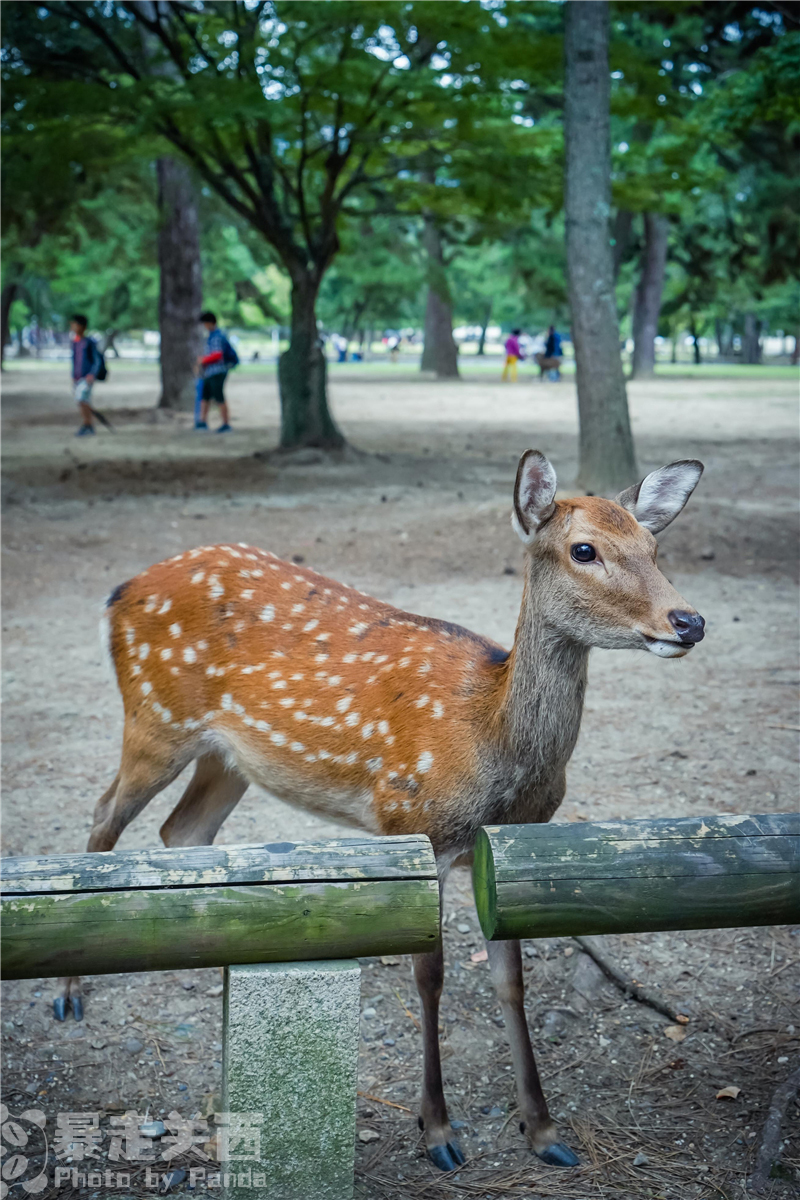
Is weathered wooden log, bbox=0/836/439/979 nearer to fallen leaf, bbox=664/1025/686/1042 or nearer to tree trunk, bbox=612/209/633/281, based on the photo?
fallen leaf, bbox=664/1025/686/1042

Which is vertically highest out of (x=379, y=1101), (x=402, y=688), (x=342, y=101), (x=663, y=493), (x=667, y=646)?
(x=342, y=101)

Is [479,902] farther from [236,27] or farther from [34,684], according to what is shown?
[236,27]

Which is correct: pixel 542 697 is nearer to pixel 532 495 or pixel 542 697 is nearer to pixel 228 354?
pixel 532 495

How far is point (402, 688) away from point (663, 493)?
0.92m

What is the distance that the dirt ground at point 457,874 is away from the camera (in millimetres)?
3172

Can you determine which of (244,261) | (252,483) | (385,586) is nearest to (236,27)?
(252,483)

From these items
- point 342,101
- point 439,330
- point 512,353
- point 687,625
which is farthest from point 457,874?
point 439,330

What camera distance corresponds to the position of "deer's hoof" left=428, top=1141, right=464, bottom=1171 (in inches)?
119

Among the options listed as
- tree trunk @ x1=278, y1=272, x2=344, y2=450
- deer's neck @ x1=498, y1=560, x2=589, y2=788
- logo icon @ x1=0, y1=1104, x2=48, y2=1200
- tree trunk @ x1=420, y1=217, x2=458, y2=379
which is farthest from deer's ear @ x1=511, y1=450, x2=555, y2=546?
tree trunk @ x1=420, y1=217, x2=458, y2=379

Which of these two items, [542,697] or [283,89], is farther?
[283,89]

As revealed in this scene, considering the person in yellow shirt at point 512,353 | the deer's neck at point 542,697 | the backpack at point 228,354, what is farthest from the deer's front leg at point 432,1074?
the person in yellow shirt at point 512,353

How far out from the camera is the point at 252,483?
1337cm

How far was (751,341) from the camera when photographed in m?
50.5

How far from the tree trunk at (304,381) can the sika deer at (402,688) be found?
11.5m
